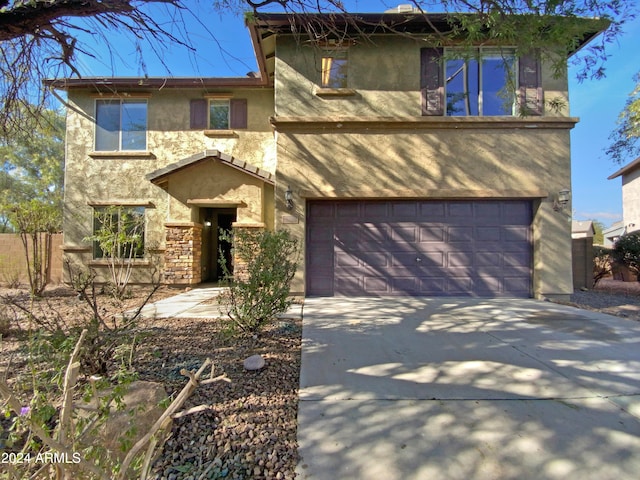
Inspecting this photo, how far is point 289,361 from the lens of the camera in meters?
3.84

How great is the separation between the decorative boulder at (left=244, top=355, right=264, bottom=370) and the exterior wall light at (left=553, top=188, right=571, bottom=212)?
26.1 feet

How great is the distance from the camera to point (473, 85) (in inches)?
324

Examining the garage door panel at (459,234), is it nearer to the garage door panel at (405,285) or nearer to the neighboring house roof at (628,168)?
the garage door panel at (405,285)

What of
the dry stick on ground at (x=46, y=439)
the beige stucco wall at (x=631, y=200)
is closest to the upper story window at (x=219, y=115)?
the dry stick on ground at (x=46, y=439)

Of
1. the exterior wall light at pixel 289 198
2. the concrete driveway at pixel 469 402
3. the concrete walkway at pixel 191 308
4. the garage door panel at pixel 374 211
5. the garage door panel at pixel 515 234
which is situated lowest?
the concrete driveway at pixel 469 402

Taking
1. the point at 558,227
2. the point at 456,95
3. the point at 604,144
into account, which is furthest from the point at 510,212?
the point at 604,144

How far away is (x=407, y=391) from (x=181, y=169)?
878cm

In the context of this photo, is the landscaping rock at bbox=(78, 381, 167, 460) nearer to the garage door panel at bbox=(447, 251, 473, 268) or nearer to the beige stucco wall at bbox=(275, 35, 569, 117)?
the beige stucco wall at bbox=(275, 35, 569, 117)

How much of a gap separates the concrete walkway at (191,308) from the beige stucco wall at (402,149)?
189 centimetres


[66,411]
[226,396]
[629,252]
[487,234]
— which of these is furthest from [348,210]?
[629,252]

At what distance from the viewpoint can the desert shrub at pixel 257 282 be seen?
4543mm

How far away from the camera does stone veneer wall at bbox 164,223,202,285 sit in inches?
376

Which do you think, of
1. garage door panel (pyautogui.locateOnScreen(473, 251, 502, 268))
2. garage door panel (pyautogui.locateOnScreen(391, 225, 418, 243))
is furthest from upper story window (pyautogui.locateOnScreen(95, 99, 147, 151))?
garage door panel (pyautogui.locateOnScreen(473, 251, 502, 268))

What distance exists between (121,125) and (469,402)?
40.8 ft
